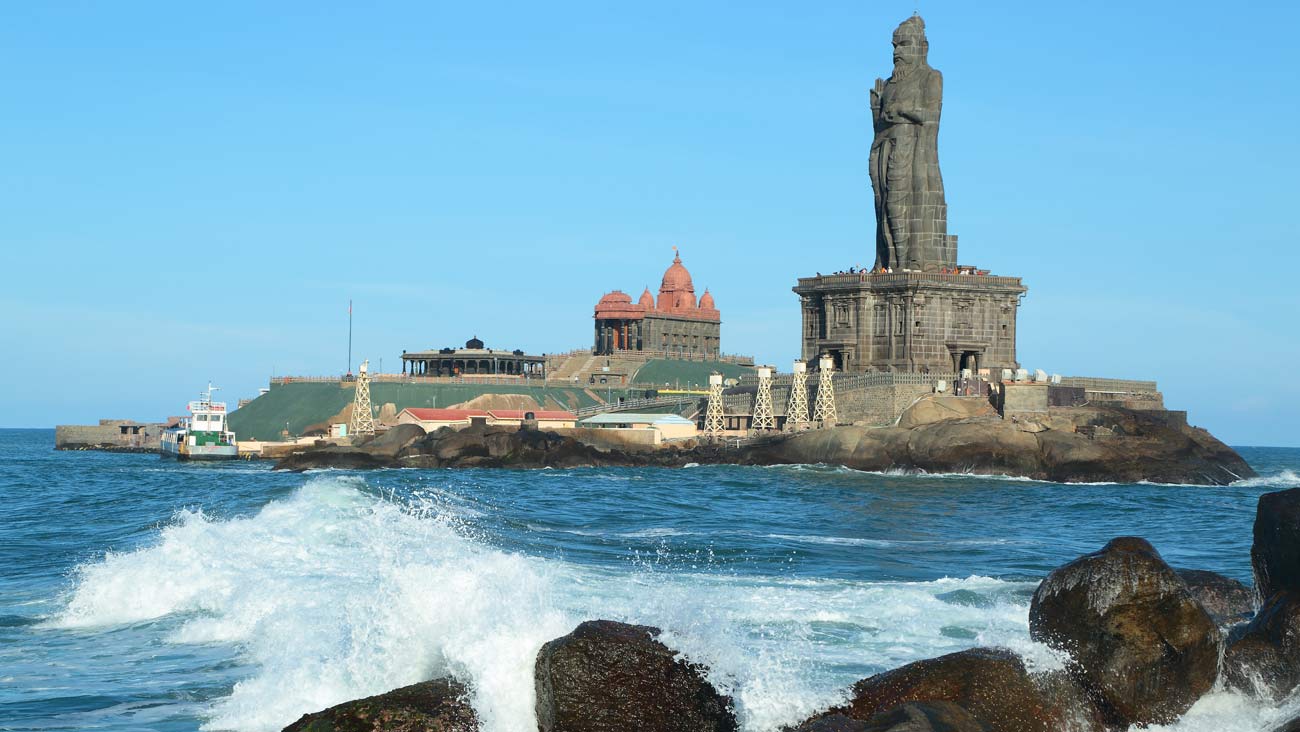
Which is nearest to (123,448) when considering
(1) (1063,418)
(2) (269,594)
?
(1) (1063,418)

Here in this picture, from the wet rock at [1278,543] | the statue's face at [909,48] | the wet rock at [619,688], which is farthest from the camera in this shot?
the statue's face at [909,48]

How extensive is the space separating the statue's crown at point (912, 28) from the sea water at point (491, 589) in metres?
46.3

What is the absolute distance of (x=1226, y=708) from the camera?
17.3 metres

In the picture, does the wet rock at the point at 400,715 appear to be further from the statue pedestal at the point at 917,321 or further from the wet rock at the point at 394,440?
the statue pedestal at the point at 917,321

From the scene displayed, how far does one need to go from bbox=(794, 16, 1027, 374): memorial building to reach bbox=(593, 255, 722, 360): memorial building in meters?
43.1

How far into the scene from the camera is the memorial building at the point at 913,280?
9781 centimetres

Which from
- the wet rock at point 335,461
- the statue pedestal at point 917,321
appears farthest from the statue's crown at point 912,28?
the wet rock at point 335,461

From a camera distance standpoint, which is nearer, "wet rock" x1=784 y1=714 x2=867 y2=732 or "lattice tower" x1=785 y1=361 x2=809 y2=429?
"wet rock" x1=784 y1=714 x2=867 y2=732

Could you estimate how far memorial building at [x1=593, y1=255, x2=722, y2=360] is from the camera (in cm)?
14625

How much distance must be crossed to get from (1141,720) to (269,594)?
47.6 ft

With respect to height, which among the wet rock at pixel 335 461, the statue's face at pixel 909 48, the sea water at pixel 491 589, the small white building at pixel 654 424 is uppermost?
the statue's face at pixel 909 48

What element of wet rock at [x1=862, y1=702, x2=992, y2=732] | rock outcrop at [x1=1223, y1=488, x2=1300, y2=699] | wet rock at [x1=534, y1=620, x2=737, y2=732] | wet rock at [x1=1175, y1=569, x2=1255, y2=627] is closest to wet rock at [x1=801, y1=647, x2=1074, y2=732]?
wet rock at [x1=862, y1=702, x2=992, y2=732]

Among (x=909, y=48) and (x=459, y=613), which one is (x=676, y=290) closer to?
(x=909, y=48)

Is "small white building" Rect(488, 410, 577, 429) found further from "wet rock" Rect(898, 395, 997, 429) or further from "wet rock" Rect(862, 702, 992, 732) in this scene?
"wet rock" Rect(862, 702, 992, 732)
